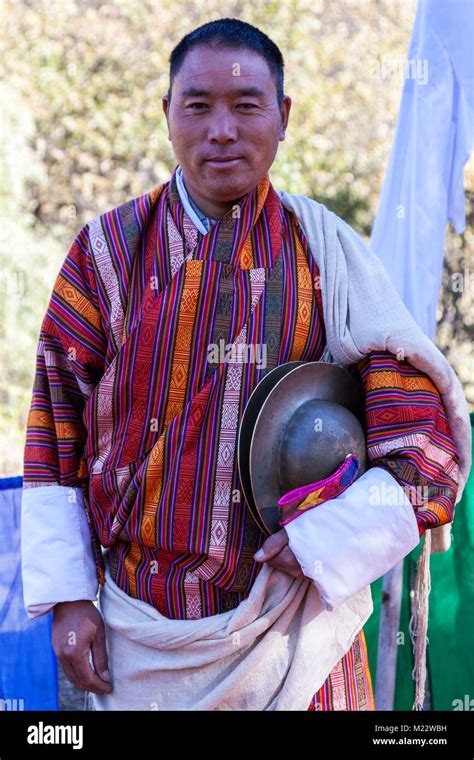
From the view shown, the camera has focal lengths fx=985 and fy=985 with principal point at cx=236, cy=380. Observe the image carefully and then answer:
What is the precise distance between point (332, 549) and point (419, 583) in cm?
68

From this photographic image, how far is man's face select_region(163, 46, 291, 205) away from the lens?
2.33 metres

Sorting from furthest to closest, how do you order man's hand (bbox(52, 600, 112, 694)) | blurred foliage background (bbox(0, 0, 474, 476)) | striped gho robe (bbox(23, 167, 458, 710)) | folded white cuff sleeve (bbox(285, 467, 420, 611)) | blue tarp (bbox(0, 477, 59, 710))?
blurred foliage background (bbox(0, 0, 474, 476))
blue tarp (bbox(0, 477, 59, 710))
man's hand (bbox(52, 600, 112, 694))
striped gho robe (bbox(23, 167, 458, 710))
folded white cuff sleeve (bbox(285, 467, 420, 611))

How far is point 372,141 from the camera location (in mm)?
8859

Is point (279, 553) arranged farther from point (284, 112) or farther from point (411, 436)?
point (284, 112)

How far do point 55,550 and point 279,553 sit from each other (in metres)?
0.58

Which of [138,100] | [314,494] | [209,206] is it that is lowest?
[314,494]

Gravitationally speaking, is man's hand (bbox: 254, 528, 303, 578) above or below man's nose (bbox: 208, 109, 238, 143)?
below

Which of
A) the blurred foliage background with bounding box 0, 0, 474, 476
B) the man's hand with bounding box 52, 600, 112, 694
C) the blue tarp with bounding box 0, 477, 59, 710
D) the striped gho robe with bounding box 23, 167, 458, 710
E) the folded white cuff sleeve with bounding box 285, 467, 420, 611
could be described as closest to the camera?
the folded white cuff sleeve with bounding box 285, 467, 420, 611

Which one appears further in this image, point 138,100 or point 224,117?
point 138,100

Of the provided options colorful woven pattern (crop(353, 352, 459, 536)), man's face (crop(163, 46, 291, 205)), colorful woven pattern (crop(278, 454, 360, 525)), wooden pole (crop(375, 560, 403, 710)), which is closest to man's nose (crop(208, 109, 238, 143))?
man's face (crop(163, 46, 291, 205))

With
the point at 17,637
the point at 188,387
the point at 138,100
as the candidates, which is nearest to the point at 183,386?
the point at 188,387

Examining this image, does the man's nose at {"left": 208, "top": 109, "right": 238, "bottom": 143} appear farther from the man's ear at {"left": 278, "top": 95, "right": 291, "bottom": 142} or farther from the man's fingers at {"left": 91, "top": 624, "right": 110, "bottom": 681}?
the man's fingers at {"left": 91, "top": 624, "right": 110, "bottom": 681}

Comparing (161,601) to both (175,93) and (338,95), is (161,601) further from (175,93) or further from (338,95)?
(338,95)

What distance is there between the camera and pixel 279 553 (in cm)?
225
